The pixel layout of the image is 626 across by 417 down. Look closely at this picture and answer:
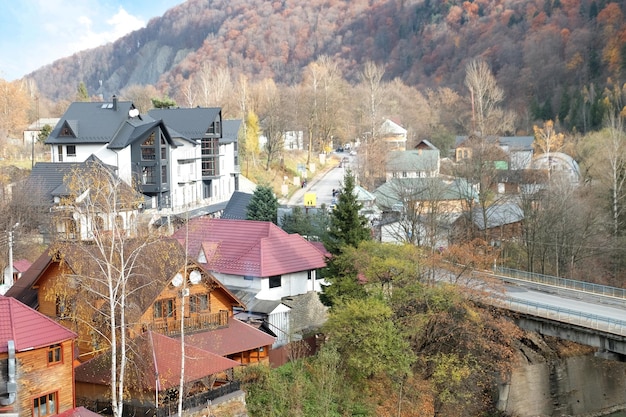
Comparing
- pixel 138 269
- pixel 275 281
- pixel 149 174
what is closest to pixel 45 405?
pixel 138 269

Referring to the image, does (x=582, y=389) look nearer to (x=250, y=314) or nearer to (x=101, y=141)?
(x=250, y=314)

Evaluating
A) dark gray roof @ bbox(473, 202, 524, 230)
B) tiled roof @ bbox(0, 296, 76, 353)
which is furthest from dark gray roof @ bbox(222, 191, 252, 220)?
tiled roof @ bbox(0, 296, 76, 353)

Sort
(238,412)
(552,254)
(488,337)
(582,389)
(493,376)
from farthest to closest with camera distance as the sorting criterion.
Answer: (552,254) → (582,389) → (493,376) → (488,337) → (238,412)

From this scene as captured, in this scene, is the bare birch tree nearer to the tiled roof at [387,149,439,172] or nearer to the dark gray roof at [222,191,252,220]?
the dark gray roof at [222,191,252,220]

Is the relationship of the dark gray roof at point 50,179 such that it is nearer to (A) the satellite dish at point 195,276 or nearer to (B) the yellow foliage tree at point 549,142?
(A) the satellite dish at point 195,276

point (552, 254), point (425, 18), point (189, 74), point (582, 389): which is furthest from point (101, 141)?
point (425, 18)

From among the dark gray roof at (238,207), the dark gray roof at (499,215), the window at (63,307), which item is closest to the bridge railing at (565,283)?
the dark gray roof at (499,215)
